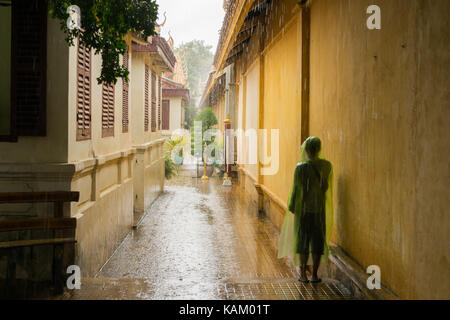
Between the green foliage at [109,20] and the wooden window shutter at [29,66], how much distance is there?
2.97 feet

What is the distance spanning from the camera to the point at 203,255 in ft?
27.2

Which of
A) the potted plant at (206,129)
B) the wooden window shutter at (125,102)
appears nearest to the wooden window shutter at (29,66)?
the wooden window shutter at (125,102)

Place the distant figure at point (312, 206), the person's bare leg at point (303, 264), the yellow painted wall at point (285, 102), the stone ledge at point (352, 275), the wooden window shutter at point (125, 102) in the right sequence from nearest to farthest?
1. the stone ledge at point (352, 275)
2. the distant figure at point (312, 206)
3. the person's bare leg at point (303, 264)
4. the yellow painted wall at point (285, 102)
5. the wooden window shutter at point (125, 102)

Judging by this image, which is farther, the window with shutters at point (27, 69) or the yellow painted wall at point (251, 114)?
the yellow painted wall at point (251, 114)

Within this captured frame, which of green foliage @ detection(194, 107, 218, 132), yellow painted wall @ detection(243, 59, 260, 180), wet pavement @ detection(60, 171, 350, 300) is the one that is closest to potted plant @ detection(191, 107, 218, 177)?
green foliage @ detection(194, 107, 218, 132)

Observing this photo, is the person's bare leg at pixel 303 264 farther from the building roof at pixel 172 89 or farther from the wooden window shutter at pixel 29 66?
the building roof at pixel 172 89

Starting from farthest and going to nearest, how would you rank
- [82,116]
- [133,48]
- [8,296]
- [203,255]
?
[133,48], [203,255], [82,116], [8,296]

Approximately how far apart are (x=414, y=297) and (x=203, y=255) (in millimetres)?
4972

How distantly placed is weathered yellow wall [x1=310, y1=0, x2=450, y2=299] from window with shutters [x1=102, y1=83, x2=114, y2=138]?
3836 mm

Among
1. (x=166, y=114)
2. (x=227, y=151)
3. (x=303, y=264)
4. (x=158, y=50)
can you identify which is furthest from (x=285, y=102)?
(x=166, y=114)

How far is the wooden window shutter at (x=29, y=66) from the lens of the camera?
5859mm

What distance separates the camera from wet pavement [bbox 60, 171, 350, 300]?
555cm

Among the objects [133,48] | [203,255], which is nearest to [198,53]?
[133,48]

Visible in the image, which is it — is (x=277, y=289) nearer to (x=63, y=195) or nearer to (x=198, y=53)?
(x=63, y=195)
